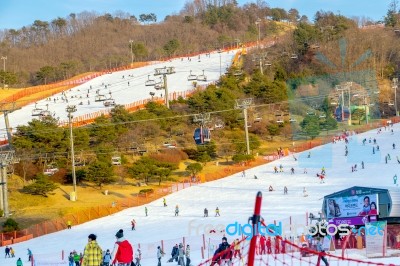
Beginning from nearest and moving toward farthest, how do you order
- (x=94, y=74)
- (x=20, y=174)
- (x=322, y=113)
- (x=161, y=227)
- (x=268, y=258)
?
1. (x=268, y=258)
2. (x=161, y=227)
3. (x=20, y=174)
4. (x=322, y=113)
5. (x=94, y=74)

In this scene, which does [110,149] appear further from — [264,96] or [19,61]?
[19,61]

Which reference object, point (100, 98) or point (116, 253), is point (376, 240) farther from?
point (100, 98)

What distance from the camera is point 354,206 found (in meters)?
22.0

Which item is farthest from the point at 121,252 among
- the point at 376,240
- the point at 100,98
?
the point at 100,98

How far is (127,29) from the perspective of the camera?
139 metres

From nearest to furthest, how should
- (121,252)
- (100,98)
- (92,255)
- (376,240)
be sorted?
(121,252)
(92,255)
(376,240)
(100,98)

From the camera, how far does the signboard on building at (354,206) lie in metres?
21.8

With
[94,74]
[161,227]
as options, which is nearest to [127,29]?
[94,74]

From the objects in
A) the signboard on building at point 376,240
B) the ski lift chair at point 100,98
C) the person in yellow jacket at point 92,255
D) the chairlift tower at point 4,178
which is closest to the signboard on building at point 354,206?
the signboard on building at point 376,240

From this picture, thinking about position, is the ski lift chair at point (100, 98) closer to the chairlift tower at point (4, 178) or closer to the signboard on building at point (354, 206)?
the chairlift tower at point (4, 178)

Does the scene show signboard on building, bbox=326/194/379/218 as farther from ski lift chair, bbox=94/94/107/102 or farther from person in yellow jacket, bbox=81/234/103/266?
ski lift chair, bbox=94/94/107/102

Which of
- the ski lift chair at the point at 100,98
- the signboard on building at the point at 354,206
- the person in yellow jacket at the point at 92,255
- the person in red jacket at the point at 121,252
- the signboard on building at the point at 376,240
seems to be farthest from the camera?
the ski lift chair at the point at 100,98

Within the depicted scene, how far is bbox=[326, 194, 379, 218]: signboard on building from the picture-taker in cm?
2183

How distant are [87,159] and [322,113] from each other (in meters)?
16.5
